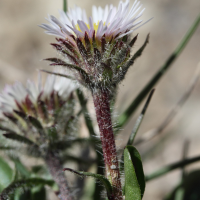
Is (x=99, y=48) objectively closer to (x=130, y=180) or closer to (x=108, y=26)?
(x=108, y=26)

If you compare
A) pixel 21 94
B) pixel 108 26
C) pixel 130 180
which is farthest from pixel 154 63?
pixel 130 180

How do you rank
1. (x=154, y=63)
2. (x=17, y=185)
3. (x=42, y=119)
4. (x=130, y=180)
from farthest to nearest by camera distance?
1. (x=154, y=63)
2. (x=42, y=119)
3. (x=17, y=185)
4. (x=130, y=180)

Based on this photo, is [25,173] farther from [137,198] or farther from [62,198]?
[137,198]

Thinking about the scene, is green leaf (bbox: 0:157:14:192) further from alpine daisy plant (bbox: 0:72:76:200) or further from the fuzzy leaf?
the fuzzy leaf

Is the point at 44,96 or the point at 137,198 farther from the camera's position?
the point at 44,96

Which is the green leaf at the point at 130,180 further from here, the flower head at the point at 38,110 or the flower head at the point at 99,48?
the flower head at the point at 38,110

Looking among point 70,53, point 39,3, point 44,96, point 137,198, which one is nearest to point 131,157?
point 137,198
